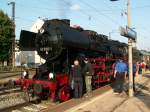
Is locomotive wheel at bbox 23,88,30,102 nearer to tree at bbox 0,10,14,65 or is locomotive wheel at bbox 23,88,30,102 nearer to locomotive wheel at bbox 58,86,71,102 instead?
locomotive wheel at bbox 58,86,71,102

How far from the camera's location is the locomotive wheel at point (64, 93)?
1512 cm

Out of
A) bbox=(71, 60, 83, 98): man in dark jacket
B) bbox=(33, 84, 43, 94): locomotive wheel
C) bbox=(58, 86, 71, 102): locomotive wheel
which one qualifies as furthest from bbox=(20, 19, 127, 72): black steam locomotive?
bbox=(33, 84, 43, 94): locomotive wheel

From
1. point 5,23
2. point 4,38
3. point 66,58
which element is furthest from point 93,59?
point 5,23

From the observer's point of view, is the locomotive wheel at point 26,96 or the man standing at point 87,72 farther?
the man standing at point 87,72

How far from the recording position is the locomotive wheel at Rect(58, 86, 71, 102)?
15125mm

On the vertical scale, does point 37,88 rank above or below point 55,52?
below

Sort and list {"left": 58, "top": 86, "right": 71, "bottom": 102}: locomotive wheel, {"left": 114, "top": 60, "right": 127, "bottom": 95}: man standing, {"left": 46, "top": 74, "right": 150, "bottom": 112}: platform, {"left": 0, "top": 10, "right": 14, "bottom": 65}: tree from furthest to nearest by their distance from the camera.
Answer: {"left": 0, "top": 10, "right": 14, "bottom": 65}: tree < {"left": 114, "top": 60, "right": 127, "bottom": 95}: man standing < {"left": 58, "top": 86, "right": 71, "bottom": 102}: locomotive wheel < {"left": 46, "top": 74, "right": 150, "bottom": 112}: platform

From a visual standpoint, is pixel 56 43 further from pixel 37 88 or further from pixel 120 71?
pixel 120 71

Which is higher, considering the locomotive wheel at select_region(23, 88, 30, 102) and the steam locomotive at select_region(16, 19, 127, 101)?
the steam locomotive at select_region(16, 19, 127, 101)

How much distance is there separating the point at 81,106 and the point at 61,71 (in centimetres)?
334

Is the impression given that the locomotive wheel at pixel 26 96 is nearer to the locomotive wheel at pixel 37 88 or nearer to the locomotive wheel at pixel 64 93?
the locomotive wheel at pixel 37 88

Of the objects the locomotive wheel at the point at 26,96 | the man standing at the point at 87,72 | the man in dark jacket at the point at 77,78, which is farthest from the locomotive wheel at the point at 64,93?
the locomotive wheel at the point at 26,96

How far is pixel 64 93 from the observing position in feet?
50.8

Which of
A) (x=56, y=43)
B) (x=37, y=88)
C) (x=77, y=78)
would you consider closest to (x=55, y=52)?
(x=56, y=43)
